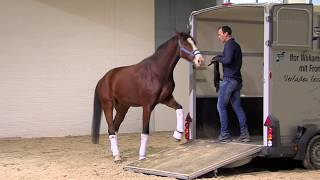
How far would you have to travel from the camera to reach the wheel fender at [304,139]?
309 inches

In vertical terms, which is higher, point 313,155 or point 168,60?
point 168,60

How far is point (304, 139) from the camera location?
7848 millimetres

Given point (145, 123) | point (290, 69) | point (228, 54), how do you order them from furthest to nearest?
point (145, 123) → point (228, 54) → point (290, 69)

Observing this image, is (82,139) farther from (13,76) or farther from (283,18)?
(283,18)

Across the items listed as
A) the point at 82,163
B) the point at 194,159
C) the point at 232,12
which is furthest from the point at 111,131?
the point at 232,12

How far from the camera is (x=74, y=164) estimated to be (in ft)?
29.4

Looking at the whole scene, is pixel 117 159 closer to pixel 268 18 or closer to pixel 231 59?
pixel 231 59

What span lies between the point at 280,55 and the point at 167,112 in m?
7.49

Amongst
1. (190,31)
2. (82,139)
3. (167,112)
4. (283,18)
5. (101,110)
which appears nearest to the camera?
(283,18)

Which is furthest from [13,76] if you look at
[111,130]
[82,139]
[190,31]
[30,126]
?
[190,31]

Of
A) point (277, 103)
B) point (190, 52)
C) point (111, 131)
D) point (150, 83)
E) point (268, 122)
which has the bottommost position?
point (111, 131)

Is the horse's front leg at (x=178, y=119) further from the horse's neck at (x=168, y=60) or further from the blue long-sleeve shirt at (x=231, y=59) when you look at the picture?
the blue long-sleeve shirt at (x=231, y=59)

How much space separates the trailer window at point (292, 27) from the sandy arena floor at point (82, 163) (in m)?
1.89

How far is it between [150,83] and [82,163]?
180cm
